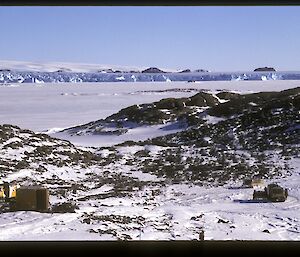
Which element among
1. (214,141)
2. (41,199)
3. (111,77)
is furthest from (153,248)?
(111,77)

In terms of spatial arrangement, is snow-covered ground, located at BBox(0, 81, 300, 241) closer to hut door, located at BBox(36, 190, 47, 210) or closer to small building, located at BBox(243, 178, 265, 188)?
small building, located at BBox(243, 178, 265, 188)

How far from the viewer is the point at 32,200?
20.4ft

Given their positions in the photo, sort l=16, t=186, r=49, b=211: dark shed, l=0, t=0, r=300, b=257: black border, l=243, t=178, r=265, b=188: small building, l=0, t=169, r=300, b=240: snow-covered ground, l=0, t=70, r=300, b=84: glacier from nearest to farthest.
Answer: l=0, t=0, r=300, b=257: black border < l=0, t=169, r=300, b=240: snow-covered ground < l=16, t=186, r=49, b=211: dark shed < l=243, t=178, r=265, b=188: small building < l=0, t=70, r=300, b=84: glacier

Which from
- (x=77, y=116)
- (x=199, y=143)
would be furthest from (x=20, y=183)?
(x=77, y=116)

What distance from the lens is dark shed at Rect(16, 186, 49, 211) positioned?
6098mm

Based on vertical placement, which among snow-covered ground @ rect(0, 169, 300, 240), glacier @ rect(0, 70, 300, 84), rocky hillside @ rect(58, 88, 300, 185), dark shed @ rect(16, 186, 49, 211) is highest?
glacier @ rect(0, 70, 300, 84)

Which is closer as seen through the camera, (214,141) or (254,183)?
(254,183)

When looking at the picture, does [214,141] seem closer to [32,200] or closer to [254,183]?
[254,183]

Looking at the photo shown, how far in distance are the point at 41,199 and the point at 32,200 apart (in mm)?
113

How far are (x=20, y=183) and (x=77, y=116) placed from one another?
1644 cm

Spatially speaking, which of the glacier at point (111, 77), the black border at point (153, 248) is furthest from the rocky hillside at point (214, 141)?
the glacier at point (111, 77)

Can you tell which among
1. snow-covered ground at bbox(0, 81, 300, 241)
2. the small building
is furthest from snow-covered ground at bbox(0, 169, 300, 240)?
the small building

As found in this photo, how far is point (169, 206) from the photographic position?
22.6 feet

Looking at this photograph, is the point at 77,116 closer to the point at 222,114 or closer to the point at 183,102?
the point at 183,102
